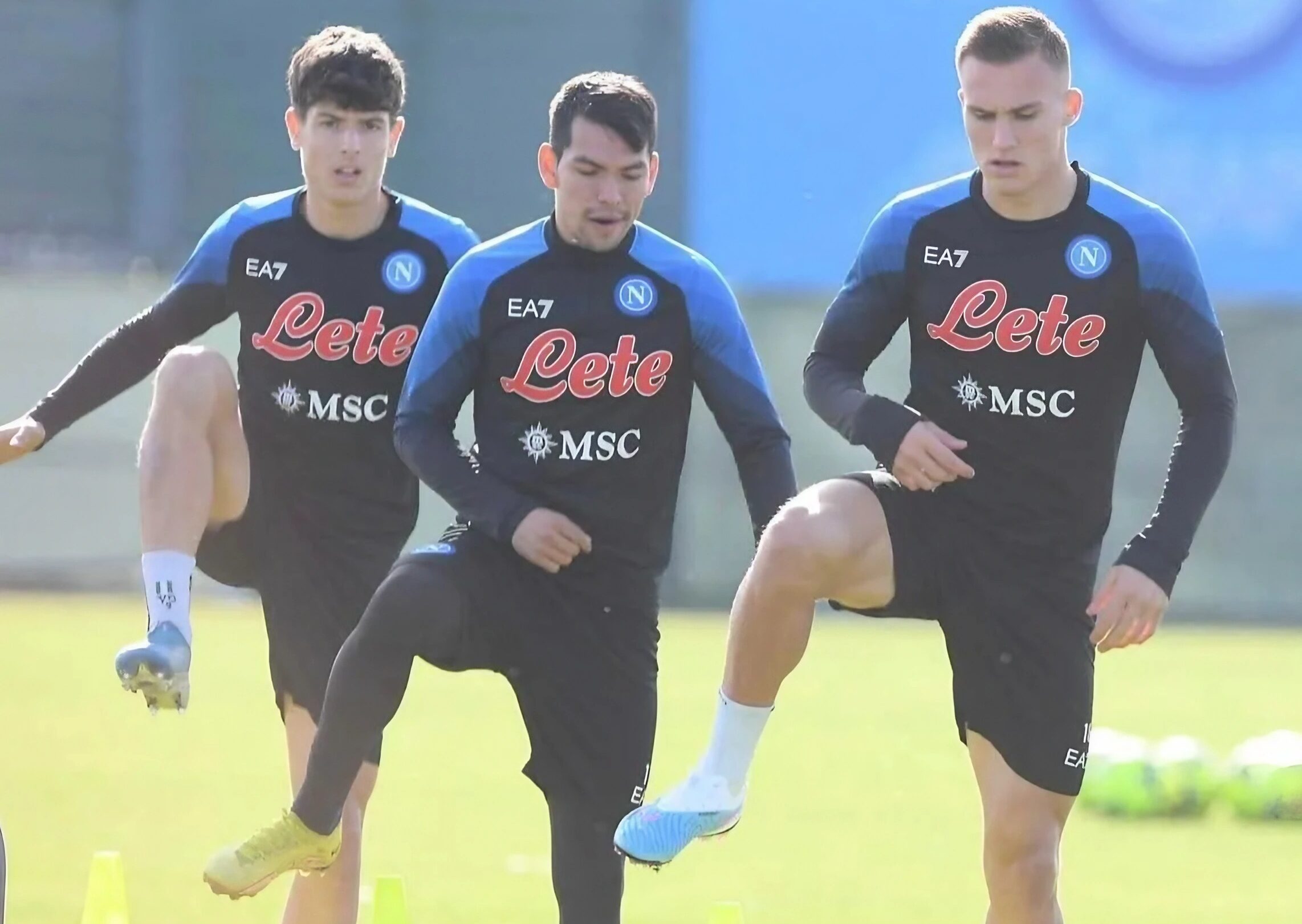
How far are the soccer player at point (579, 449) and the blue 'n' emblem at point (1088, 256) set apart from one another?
68 centimetres

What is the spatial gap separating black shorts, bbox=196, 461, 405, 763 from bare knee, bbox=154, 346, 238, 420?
33 centimetres

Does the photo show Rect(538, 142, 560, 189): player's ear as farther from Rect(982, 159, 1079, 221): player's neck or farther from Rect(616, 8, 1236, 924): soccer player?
Rect(982, 159, 1079, 221): player's neck

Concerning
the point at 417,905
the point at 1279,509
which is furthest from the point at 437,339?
the point at 1279,509

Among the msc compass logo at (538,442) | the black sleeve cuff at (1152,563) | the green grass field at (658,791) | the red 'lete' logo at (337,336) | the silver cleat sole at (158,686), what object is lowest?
the green grass field at (658,791)

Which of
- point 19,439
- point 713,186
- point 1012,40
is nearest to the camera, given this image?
point 1012,40

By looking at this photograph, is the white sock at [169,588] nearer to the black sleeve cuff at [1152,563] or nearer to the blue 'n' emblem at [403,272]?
the blue 'n' emblem at [403,272]

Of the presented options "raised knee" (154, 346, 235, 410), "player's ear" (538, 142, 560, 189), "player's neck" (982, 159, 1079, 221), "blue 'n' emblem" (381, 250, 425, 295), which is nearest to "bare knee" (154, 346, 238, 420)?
"raised knee" (154, 346, 235, 410)

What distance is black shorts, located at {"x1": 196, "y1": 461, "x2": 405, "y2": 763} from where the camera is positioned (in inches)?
213

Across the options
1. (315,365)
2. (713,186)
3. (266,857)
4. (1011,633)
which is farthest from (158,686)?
(713,186)

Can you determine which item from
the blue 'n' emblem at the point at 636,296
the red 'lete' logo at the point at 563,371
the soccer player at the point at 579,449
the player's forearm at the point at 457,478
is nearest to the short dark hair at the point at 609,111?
the soccer player at the point at 579,449

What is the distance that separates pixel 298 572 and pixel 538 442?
0.87m

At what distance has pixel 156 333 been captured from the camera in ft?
17.9

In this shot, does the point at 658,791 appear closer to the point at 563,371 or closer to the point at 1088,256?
the point at 563,371

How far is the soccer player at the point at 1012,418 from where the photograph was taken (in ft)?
15.2
